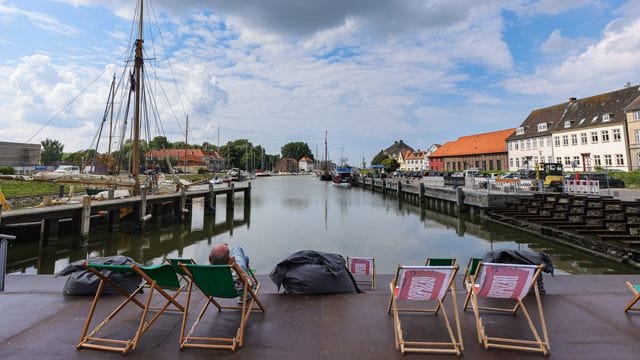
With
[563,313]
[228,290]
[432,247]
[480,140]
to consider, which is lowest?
[432,247]

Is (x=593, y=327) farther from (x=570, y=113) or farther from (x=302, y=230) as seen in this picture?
(x=570, y=113)

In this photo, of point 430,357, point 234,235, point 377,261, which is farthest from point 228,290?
point 234,235

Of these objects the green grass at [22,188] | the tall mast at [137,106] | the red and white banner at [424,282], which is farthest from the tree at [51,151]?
the red and white banner at [424,282]

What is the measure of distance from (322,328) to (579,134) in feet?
187

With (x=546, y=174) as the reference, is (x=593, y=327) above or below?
below

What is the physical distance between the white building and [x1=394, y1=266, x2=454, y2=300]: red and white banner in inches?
1557

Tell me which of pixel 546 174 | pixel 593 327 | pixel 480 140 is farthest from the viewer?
pixel 480 140

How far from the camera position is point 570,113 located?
50781 mm

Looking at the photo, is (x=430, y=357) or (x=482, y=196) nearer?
(x=430, y=357)

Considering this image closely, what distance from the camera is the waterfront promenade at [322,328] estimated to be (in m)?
3.32

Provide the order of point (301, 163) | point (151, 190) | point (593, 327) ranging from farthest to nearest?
point (301, 163)
point (151, 190)
point (593, 327)

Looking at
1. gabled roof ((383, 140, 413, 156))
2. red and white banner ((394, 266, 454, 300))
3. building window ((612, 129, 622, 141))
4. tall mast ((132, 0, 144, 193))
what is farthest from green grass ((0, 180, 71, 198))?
gabled roof ((383, 140, 413, 156))

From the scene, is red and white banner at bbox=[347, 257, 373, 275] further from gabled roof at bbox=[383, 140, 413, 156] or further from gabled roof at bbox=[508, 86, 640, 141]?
gabled roof at bbox=[383, 140, 413, 156]

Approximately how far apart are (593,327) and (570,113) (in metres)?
59.3
